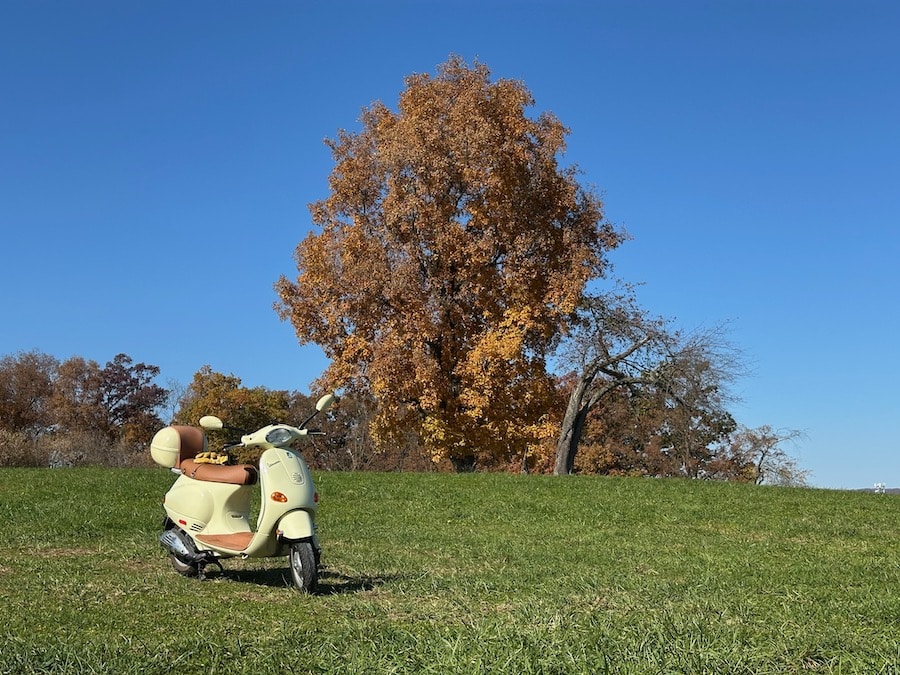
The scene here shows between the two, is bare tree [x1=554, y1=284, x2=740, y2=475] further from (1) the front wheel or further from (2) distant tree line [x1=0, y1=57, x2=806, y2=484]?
(1) the front wheel

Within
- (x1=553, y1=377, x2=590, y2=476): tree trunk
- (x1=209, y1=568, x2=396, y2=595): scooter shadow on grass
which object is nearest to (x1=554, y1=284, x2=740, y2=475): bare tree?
(x1=553, y1=377, x2=590, y2=476): tree trunk

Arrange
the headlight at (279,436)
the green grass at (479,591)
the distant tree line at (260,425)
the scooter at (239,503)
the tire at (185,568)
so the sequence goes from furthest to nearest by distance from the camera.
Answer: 1. the distant tree line at (260,425)
2. the tire at (185,568)
3. the headlight at (279,436)
4. the scooter at (239,503)
5. the green grass at (479,591)

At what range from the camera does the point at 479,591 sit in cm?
737

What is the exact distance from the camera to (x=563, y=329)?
24.7 metres

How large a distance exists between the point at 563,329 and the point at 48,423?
44507mm

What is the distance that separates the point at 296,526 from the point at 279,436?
0.85 meters

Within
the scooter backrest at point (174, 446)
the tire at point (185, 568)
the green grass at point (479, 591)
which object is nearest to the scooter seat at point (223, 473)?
the scooter backrest at point (174, 446)

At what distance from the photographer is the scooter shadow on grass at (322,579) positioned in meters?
7.73

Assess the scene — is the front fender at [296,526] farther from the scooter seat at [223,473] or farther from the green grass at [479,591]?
the scooter seat at [223,473]

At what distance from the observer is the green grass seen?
4664 millimetres

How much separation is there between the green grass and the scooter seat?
944 mm

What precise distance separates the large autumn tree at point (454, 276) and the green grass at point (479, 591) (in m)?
7.39

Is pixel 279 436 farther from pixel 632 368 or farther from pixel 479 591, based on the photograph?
pixel 632 368

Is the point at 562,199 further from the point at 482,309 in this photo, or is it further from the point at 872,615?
the point at 872,615
